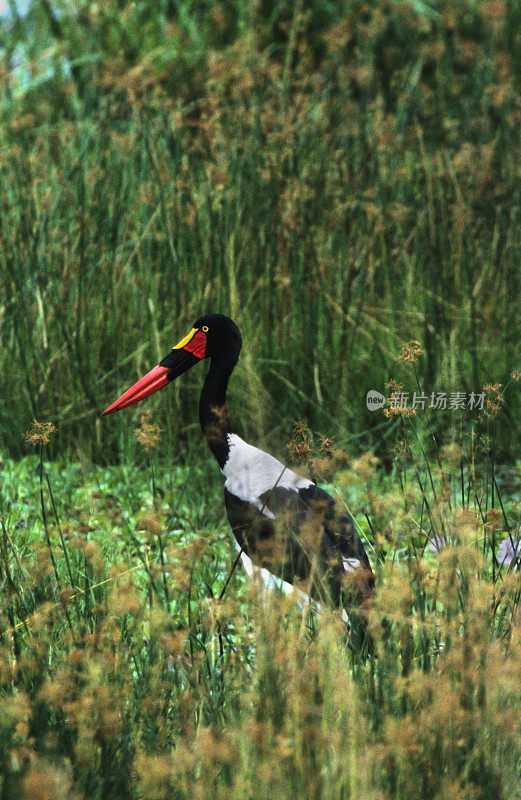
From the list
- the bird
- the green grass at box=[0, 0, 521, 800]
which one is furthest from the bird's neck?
the green grass at box=[0, 0, 521, 800]

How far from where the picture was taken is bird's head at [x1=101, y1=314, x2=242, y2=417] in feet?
8.39

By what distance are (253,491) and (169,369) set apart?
38 centimetres

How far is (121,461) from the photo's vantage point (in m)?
3.68

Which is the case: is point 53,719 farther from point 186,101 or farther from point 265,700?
point 186,101

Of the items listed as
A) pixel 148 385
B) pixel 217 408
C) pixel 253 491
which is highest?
pixel 148 385

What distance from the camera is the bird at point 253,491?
88.1 inches

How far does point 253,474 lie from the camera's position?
256 centimetres

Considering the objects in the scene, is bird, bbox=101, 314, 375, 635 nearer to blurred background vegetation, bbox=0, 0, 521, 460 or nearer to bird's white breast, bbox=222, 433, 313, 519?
bird's white breast, bbox=222, 433, 313, 519

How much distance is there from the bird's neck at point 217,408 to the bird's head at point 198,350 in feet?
0.08

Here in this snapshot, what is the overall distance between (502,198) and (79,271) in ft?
6.52

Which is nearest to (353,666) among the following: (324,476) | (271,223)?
(324,476)

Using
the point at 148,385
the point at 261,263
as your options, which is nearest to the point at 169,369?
the point at 148,385

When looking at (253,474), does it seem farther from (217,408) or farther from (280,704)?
(280,704)

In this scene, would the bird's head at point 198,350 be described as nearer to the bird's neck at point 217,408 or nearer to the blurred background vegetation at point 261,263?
the bird's neck at point 217,408
